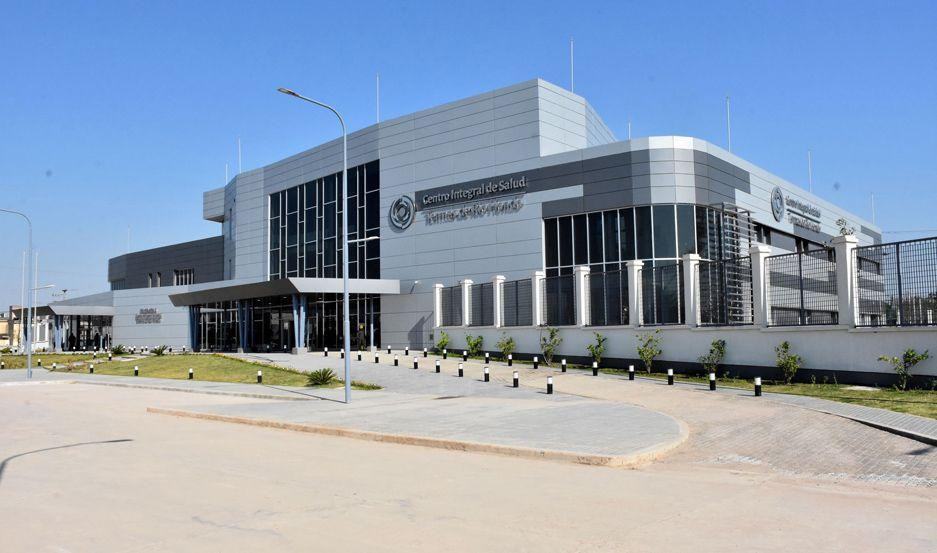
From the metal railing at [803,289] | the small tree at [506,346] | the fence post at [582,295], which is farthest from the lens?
the small tree at [506,346]

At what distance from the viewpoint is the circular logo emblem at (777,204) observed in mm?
46062

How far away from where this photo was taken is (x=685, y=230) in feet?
118

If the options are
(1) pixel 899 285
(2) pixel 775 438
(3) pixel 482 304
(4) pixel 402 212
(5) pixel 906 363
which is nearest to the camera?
(2) pixel 775 438

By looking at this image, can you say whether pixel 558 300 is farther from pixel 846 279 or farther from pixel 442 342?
pixel 846 279

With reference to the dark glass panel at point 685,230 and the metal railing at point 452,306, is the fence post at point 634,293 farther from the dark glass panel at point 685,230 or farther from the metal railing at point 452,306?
the metal railing at point 452,306

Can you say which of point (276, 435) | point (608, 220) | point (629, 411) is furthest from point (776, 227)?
point (276, 435)

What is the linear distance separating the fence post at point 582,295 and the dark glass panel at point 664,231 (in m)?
8.12

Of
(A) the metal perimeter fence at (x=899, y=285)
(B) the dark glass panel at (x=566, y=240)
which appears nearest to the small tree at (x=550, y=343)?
(B) the dark glass panel at (x=566, y=240)

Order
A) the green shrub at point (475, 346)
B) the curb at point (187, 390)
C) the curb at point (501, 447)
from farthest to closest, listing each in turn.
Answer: the green shrub at point (475, 346) → the curb at point (187, 390) → the curb at point (501, 447)

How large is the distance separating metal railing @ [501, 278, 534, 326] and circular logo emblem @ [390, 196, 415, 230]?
41.1ft

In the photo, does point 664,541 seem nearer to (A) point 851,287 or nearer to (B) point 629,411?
(B) point 629,411

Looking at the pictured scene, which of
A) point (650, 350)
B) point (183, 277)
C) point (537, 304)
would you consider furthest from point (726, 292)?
point (183, 277)

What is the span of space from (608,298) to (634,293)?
210cm

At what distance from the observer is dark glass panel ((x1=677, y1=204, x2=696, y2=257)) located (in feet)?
118
